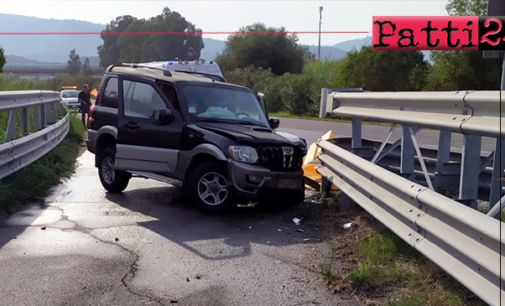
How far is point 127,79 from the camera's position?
34.5 ft

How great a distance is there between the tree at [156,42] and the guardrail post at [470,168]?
45.1 metres

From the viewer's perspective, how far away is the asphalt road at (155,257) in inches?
215

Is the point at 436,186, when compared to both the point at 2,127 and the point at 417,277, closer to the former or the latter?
the point at 417,277

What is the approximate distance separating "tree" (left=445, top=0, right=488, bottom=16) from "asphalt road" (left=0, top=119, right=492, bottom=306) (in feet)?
75.4

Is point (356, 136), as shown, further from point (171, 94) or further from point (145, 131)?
point (145, 131)

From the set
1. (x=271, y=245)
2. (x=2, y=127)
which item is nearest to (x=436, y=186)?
(x=271, y=245)

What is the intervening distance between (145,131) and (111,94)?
1.23 m

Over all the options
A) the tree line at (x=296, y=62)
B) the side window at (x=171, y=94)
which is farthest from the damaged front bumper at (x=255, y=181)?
the tree line at (x=296, y=62)

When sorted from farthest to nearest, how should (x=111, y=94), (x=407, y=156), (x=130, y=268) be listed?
(x=111, y=94)
(x=407, y=156)
(x=130, y=268)

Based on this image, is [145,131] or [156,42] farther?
[156,42]

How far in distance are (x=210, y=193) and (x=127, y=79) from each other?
262cm

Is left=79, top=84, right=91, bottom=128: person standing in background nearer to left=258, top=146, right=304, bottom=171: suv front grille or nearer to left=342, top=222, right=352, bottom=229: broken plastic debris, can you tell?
left=258, top=146, right=304, bottom=171: suv front grille

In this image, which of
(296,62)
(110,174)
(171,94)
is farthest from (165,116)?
(296,62)

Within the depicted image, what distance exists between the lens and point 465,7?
97.9ft
